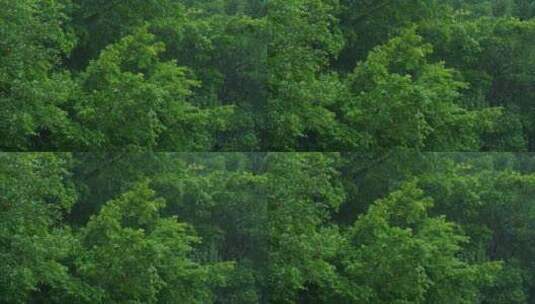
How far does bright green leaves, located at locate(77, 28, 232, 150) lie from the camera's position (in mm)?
8773

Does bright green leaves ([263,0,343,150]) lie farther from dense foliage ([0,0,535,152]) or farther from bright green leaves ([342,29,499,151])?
bright green leaves ([342,29,499,151])

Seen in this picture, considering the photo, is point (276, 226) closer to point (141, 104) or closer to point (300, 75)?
point (300, 75)

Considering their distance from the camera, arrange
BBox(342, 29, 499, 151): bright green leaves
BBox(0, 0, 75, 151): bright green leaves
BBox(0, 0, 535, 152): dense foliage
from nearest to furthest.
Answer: BBox(0, 0, 75, 151): bright green leaves
BBox(0, 0, 535, 152): dense foliage
BBox(342, 29, 499, 151): bright green leaves

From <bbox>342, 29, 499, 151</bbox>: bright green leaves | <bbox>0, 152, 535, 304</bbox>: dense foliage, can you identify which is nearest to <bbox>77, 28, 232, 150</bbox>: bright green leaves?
<bbox>0, 152, 535, 304</bbox>: dense foliage

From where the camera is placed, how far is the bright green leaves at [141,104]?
8773 mm

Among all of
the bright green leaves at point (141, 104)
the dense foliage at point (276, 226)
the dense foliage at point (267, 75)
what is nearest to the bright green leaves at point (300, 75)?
the dense foliage at point (267, 75)

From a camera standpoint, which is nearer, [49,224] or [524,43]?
[49,224]

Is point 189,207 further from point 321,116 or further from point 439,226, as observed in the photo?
point 439,226

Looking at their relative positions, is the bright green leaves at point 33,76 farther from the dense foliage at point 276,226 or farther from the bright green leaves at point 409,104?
the bright green leaves at point 409,104

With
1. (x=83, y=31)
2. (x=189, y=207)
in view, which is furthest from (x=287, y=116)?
(x=83, y=31)

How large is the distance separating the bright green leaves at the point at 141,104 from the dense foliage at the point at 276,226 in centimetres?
14

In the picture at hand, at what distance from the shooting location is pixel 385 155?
9.35 meters

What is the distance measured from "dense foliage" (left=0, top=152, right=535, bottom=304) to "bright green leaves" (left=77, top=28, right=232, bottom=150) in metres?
0.14

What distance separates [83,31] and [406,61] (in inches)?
96.5
